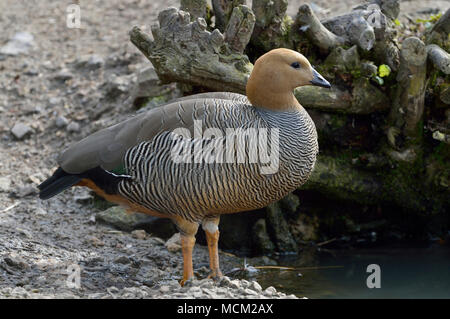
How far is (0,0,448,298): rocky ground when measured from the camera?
532 centimetres

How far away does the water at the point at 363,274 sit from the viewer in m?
5.84

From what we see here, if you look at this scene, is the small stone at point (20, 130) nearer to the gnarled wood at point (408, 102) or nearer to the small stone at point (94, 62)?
the small stone at point (94, 62)

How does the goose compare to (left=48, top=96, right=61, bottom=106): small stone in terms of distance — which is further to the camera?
(left=48, top=96, right=61, bottom=106): small stone

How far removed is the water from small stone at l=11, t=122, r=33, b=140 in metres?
3.48

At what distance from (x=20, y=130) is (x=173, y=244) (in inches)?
109

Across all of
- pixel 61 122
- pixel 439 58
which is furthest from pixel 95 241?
pixel 439 58

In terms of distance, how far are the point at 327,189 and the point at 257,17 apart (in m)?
1.82

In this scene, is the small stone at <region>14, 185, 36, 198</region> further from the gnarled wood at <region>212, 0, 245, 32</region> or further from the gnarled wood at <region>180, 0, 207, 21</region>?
the gnarled wood at <region>212, 0, 245, 32</region>

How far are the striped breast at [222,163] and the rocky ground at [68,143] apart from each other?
2.21 feet

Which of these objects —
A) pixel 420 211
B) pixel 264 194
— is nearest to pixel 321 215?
pixel 420 211

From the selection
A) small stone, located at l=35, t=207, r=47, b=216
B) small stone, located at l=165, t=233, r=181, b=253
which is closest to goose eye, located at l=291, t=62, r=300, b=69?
small stone, located at l=165, t=233, r=181, b=253

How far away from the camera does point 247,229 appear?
7.09 metres

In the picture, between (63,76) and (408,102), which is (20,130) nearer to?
(63,76)
